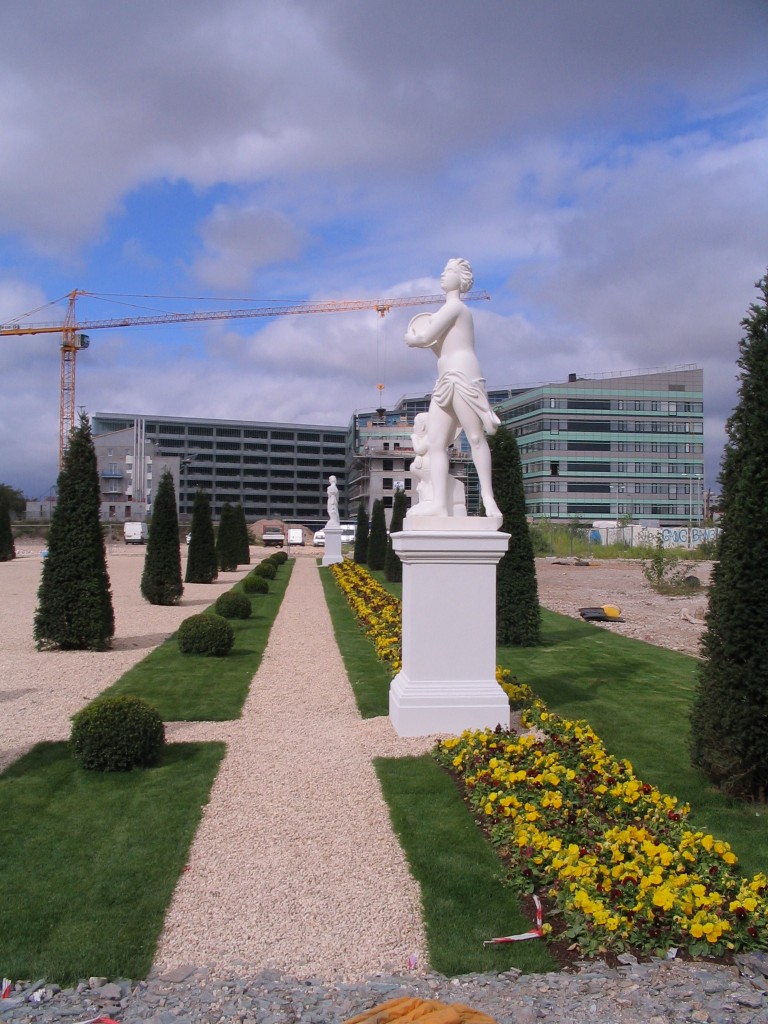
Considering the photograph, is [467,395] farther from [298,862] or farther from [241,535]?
[241,535]

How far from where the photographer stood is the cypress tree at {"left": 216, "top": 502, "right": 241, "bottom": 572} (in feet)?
108

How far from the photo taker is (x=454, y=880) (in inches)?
171

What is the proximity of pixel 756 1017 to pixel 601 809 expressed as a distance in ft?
6.00

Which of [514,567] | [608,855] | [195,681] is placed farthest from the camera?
[514,567]

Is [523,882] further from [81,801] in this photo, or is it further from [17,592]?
[17,592]

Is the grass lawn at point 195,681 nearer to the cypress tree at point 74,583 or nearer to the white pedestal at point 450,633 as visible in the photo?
the cypress tree at point 74,583

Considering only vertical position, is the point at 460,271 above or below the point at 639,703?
above

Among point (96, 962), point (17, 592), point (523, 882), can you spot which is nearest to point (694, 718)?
point (523, 882)

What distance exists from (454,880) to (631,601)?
1923 cm

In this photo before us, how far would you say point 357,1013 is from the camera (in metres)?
3.16

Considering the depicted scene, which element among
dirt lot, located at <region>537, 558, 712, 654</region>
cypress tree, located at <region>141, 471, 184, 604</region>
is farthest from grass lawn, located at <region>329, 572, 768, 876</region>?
cypress tree, located at <region>141, 471, 184, 604</region>

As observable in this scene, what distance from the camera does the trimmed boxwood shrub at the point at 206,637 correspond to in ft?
38.7

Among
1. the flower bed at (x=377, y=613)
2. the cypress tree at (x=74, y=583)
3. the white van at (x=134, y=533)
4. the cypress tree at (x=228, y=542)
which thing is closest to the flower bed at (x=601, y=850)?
the flower bed at (x=377, y=613)

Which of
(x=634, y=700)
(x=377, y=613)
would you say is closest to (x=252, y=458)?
(x=377, y=613)
